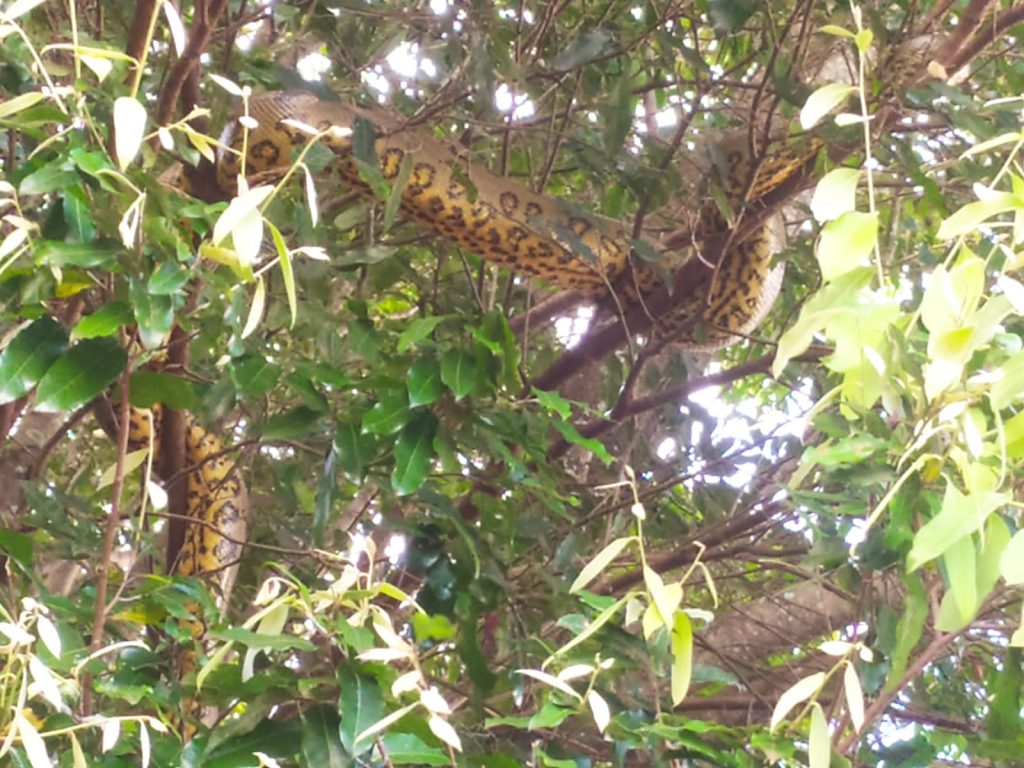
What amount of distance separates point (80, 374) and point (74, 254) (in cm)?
15

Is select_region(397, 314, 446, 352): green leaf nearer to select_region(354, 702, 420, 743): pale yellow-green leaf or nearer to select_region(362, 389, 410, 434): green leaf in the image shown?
select_region(362, 389, 410, 434): green leaf

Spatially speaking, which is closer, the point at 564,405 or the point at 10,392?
the point at 10,392

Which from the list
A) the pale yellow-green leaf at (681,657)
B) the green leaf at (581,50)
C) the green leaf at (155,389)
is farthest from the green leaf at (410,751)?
the green leaf at (581,50)

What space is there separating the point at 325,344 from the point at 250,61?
0.69 metres

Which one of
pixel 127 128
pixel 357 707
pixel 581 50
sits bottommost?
pixel 357 707

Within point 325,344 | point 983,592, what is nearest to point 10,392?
point 325,344

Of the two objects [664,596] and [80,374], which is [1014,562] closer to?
[664,596]

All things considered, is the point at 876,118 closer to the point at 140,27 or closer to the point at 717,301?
the point at 717,301

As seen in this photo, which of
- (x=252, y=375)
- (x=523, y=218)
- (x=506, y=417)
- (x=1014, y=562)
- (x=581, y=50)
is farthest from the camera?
(x=523, y=218)

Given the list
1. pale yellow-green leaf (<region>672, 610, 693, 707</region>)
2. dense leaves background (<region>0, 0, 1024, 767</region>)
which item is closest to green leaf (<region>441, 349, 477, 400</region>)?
dense leaves background (<region>0, 0, 1024, 767</region>)

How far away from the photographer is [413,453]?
5.23 ft

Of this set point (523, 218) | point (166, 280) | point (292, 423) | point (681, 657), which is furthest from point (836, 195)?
point (523, 218)

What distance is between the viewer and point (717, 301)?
9.16ft

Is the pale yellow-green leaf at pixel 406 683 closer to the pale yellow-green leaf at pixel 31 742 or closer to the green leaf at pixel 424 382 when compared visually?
the pale yellow-green leaf at pixel 31 742
